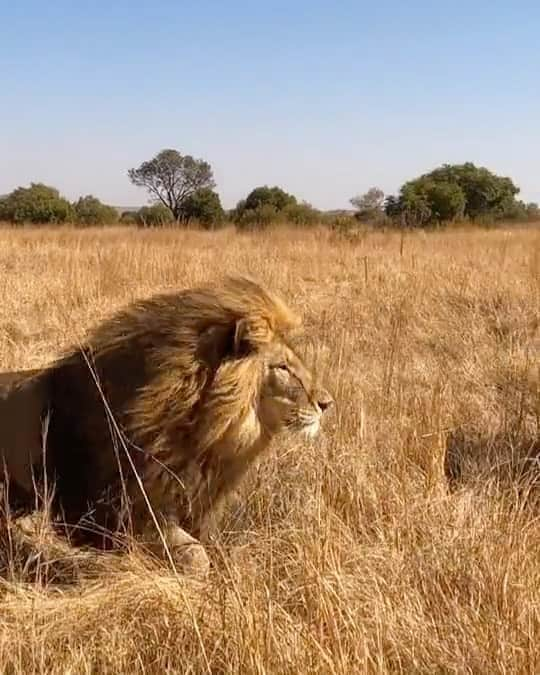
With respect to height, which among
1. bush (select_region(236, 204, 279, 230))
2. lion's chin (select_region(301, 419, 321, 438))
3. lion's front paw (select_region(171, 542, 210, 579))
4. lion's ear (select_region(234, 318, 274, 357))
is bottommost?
lion's front paw (select_region(171, 542, 210, 579))

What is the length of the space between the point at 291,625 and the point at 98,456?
3.22ft

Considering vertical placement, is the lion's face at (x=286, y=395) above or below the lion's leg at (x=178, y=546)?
above

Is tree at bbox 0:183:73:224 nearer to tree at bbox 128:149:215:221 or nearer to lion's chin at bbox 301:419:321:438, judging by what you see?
tree at bbox 128:149:215:221

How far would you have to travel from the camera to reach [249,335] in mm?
2775

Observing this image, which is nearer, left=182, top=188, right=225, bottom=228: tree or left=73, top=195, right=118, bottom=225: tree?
left=182, top=188, right=225, bottom=228: tree

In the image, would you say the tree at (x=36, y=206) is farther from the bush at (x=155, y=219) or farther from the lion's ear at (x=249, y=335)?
the lion's ear at (x=249, y=335)

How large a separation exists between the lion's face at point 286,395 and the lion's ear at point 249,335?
0.05 meters

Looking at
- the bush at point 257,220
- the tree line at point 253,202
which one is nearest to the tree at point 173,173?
the tree line at point 253,202

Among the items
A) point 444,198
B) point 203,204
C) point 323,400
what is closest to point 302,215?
point 203,204

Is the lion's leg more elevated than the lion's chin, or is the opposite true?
the lion's chin

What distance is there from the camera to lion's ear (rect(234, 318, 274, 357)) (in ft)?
9.03

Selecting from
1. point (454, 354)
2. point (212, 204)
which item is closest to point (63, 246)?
point (454, 354)

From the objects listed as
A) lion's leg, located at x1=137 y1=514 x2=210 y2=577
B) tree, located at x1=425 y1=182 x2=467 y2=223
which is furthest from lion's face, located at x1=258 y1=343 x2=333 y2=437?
tree, located at x1=425 y1=182 x2=467 y2=223

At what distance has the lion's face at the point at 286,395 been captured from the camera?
9.37 feet
